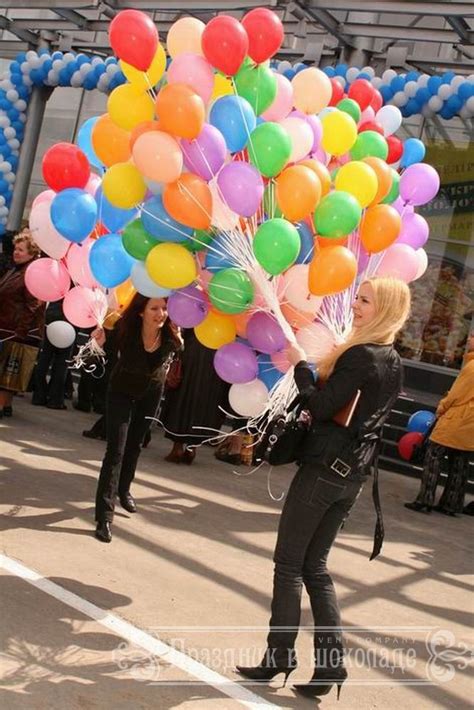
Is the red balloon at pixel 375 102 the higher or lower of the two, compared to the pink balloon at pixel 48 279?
higher

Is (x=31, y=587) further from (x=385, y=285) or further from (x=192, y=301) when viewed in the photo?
(x=385, y=285)

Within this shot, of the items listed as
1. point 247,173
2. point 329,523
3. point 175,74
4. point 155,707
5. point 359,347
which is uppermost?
point 175,74

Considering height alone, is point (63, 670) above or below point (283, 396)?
below

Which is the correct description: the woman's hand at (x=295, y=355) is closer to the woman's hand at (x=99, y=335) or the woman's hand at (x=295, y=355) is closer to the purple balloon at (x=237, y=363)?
the purple balloon at (x=237, y=363)

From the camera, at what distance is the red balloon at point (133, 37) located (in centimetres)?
443

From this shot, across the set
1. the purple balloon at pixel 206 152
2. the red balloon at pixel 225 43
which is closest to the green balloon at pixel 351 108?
the red balloon at pixel 225 43

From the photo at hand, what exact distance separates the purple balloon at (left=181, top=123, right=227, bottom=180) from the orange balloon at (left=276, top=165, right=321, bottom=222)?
0.32 meters

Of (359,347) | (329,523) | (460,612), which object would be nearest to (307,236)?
(359,347)

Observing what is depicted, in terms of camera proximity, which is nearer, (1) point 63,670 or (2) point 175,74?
(1) point 63,670

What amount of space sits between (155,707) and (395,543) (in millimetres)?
3802

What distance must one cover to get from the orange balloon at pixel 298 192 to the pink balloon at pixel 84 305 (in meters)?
1.44

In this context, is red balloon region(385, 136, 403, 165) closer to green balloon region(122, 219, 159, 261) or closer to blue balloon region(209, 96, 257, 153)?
blue balloon region(209, 96, 257, 153)

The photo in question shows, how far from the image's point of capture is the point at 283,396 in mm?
A: 4520

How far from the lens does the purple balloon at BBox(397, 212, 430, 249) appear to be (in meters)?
5.28
